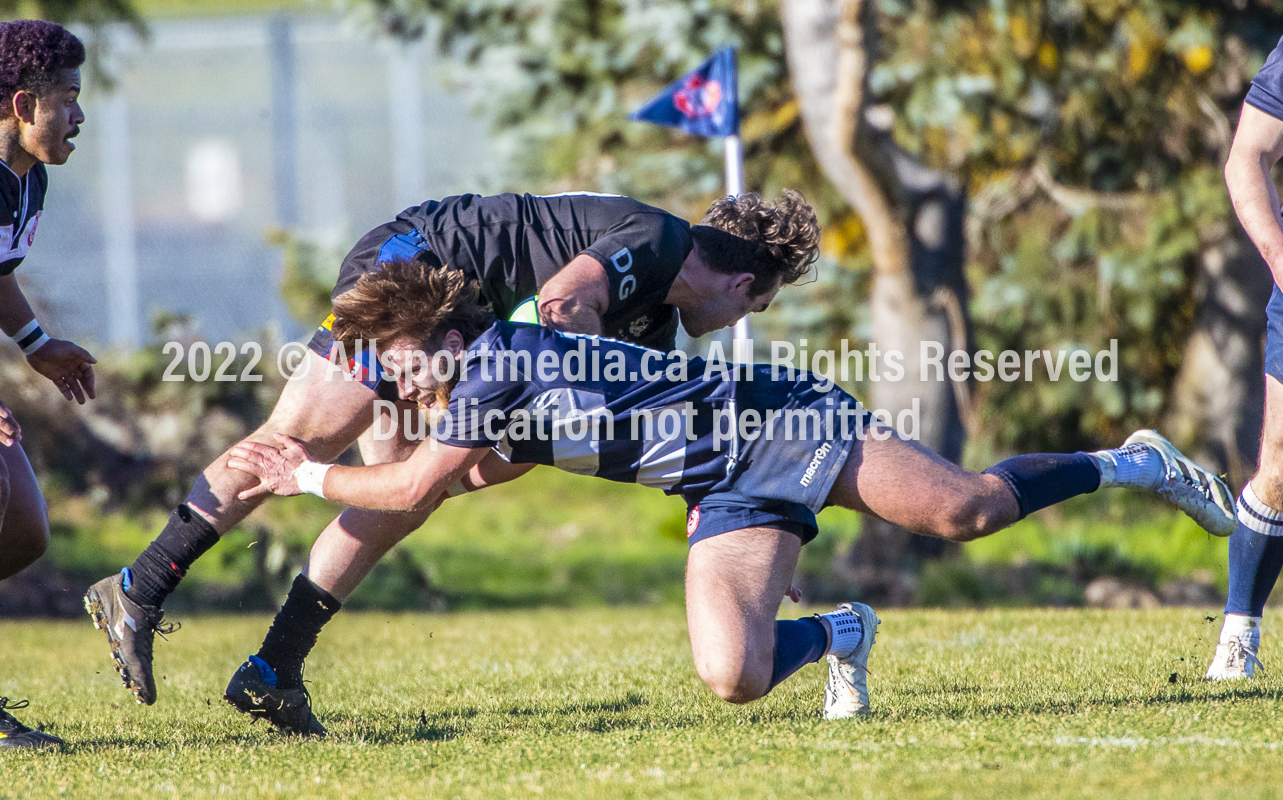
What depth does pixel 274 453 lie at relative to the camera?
3.87 meters

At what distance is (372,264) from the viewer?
4262mm

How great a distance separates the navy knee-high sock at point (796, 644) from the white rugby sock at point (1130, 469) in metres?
0.96

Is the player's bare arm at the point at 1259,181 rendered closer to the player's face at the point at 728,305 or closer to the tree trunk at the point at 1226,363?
the player's face at the point at 728,305

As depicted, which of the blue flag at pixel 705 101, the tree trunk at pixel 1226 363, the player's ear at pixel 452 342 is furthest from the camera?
the tree trunk at pixel 1226 363

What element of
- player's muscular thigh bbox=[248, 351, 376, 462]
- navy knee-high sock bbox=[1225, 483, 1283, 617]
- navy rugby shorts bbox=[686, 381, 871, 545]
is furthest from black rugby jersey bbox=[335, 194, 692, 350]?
navy knee-high sock bbox=[1225, 483, 1283, 617]

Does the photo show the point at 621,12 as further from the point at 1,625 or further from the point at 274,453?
the point at 274,453

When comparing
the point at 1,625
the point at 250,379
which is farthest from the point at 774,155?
the point at 1,625

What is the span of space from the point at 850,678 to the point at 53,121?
2.85m

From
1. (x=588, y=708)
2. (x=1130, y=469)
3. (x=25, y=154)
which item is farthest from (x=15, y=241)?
(x=1130, y=469)

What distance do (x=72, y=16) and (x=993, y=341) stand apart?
834 cm

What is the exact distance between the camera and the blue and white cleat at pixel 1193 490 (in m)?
4.25

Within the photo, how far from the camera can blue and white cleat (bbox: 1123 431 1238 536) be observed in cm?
425

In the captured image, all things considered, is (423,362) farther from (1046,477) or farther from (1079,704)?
(1079,704)

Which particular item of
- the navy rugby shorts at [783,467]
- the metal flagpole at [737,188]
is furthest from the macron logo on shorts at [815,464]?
the metal flagpole at [737,188]
